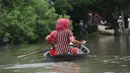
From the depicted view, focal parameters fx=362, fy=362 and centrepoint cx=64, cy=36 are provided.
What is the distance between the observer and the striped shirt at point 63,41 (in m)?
15.6

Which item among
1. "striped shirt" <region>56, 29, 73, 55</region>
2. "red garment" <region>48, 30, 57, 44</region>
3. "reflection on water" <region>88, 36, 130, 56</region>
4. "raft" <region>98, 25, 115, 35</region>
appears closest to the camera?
"striped shirt" <region>56, 29, 73, 55</region>

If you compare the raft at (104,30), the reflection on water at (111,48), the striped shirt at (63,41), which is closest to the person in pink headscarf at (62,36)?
the striped shirt at (63,41)

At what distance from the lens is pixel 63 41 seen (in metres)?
15.7

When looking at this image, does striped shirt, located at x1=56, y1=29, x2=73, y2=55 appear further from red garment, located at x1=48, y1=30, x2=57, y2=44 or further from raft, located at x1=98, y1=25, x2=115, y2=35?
raft, located at x1=98, y1=25, x2=115, y2=35

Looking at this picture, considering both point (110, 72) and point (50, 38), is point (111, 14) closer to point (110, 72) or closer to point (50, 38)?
point (50, 38)

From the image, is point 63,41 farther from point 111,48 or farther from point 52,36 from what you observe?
point 111,48

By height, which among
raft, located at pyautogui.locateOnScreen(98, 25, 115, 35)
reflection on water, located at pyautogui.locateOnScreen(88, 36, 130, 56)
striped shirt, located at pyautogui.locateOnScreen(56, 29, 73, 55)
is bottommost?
raft, located at pyautogui.locateOnScreen(98, 25, 115, 35)

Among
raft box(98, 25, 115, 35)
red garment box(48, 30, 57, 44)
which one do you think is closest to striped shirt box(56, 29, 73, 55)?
red garment box(48, 30, 57, 44)

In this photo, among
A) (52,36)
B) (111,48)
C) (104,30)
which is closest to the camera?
(52,36)

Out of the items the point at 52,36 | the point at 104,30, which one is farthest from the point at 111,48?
the point at 104,30

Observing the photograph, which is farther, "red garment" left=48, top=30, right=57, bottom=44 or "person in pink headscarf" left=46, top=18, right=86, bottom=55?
"red garment" left=48, top=30, right=57, bottom=44

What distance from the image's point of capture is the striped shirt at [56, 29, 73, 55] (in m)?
15.6

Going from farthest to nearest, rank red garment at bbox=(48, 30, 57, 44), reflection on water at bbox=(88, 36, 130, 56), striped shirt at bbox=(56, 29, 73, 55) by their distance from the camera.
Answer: reflection on water at bbox=(88, 36, 130, 56) < red garment at bbox=(48, 30, 57, 44) < striped shirt at bbox=(56, 29, 73, 55)

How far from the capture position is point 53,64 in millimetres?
14820
